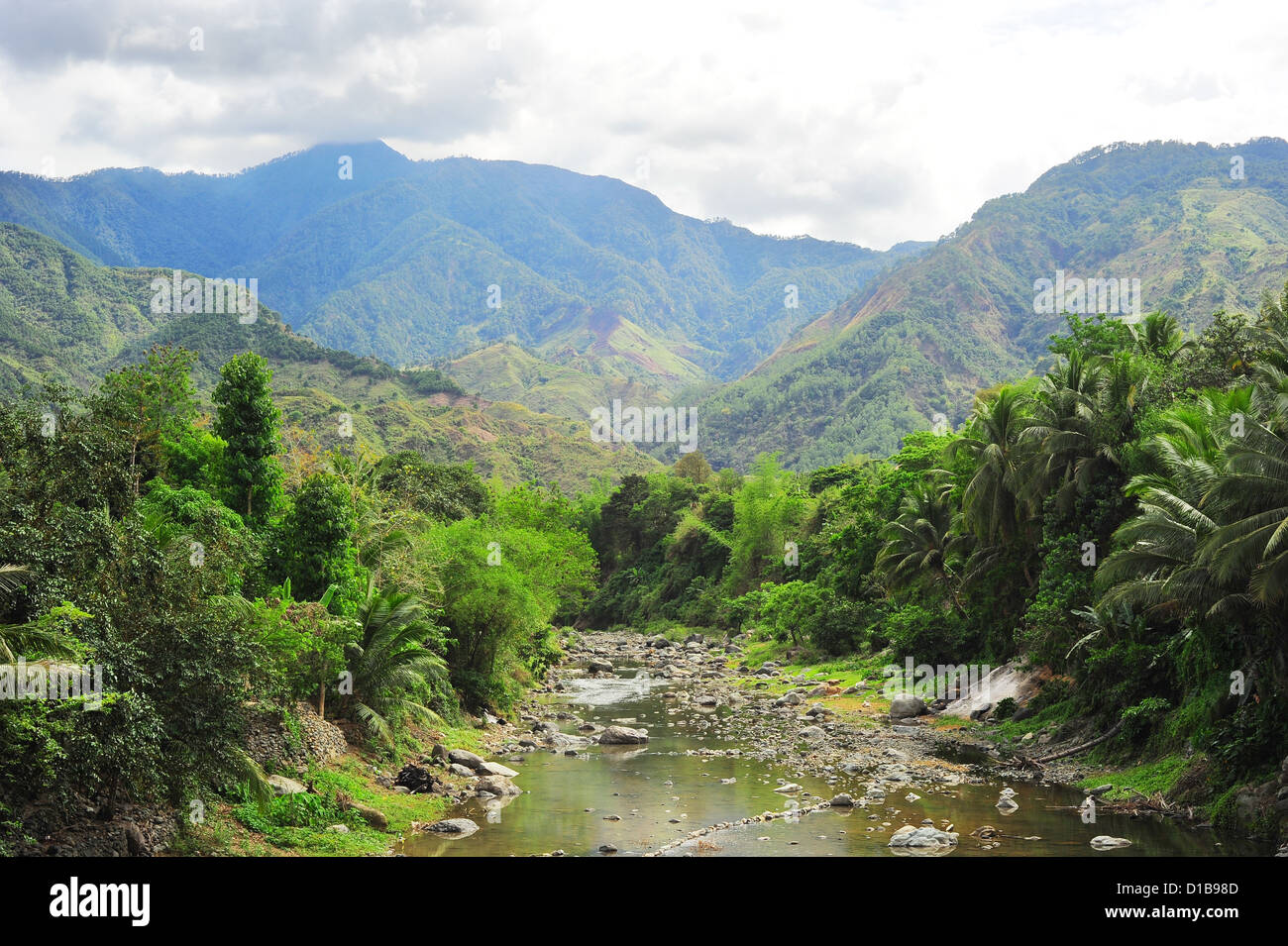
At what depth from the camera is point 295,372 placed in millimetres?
148250

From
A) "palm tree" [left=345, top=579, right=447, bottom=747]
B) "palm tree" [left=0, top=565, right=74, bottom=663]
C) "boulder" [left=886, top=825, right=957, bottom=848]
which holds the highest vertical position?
"palm tree" [left=0, top=565, right=74, bottom=663]

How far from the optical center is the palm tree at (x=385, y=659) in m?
25.9

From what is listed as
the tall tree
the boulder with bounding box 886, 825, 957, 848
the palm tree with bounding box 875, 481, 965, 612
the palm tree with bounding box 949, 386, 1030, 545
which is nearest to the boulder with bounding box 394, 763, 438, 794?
the tall tree

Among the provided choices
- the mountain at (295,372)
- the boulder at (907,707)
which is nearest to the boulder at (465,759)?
the boulder at (907,707)

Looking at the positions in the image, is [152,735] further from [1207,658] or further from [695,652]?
[695,652]

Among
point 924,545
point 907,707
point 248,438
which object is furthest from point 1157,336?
point 248,438

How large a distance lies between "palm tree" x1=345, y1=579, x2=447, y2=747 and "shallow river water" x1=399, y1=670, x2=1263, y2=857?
4000 millimetres

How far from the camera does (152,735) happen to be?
15000 millimetres

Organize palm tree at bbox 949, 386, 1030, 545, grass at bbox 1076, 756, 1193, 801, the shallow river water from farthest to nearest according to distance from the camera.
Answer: palm tree at bbox 949, 386, 1030, 545, grass at bbox 1076, 756, 1193, 801, the shallow river water

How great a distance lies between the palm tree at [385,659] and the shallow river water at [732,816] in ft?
13.1

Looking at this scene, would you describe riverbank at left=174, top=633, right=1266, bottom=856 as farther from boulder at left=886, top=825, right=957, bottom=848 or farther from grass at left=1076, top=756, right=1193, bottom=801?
boulder at left=886, top=825, right=957, bottom=848

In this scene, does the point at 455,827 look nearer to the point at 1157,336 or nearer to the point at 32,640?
the point at 32,640

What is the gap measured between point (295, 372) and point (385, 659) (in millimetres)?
131766

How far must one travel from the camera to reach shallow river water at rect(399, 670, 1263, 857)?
19.5m
